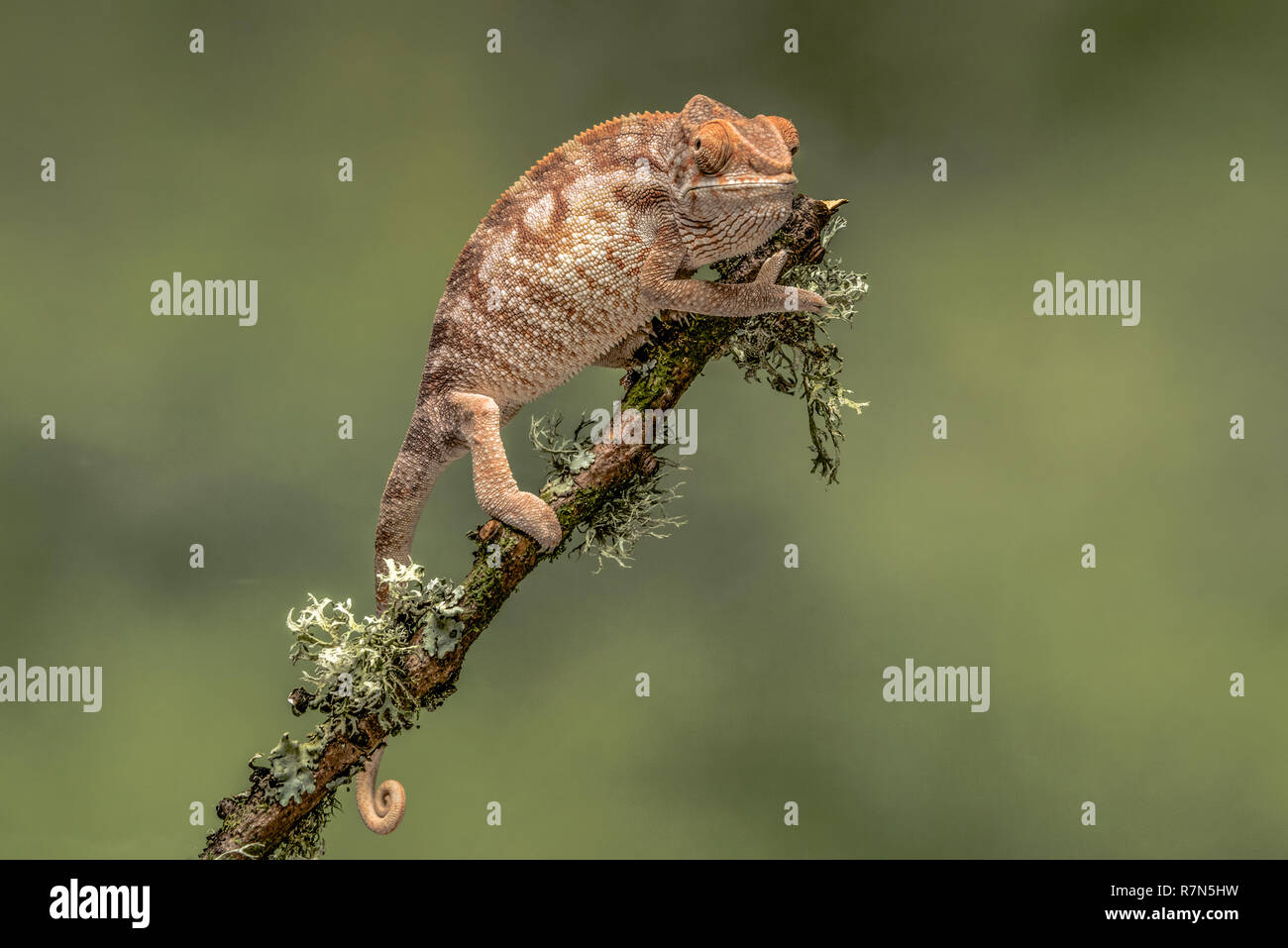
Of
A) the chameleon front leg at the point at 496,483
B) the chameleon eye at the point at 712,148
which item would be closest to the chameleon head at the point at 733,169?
the chameleon eye at the point at 712,148

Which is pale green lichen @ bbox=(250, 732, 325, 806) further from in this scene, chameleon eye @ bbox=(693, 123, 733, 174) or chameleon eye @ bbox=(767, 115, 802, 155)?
chameleon eye @ bbox=(767, 115, 802, 155)

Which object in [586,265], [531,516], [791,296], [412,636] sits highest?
[586,265]

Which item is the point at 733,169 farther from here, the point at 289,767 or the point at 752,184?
the point at 289,767

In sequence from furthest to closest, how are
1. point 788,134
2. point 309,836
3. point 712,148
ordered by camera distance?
point 309,836, point 788,134, point 712,148

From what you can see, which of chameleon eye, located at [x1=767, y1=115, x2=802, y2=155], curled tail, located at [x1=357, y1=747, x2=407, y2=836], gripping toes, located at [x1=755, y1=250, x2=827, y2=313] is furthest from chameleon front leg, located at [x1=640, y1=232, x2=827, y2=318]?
curled tail, located at [x1=357, y1=747, x2=407, y2=836]

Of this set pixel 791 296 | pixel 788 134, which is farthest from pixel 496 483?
pixel 788 134

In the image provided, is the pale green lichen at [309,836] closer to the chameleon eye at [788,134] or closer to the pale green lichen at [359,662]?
the pale green lichen at [359,662]
